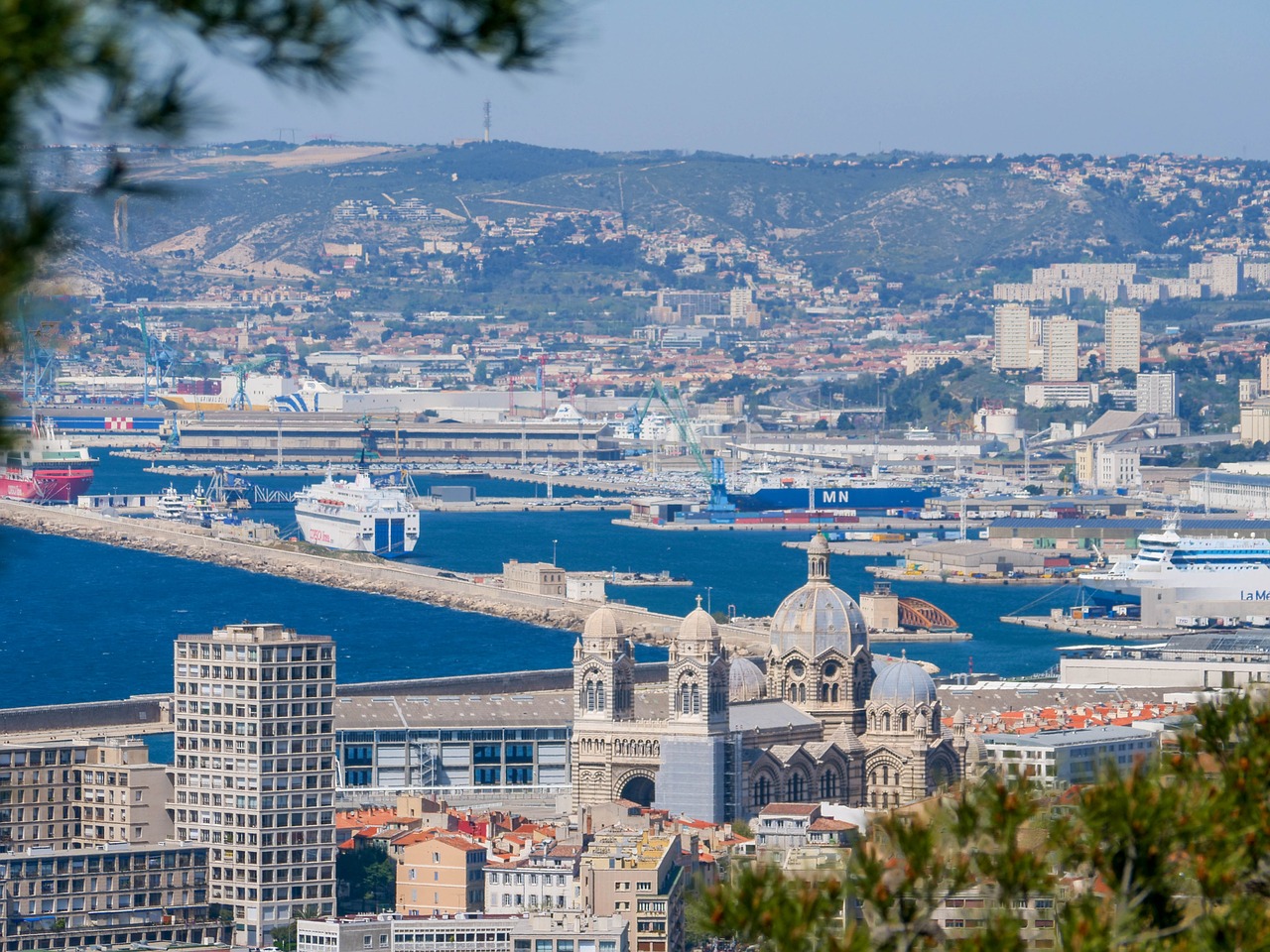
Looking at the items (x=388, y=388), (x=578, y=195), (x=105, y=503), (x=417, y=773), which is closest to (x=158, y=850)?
(x=417, y=773)

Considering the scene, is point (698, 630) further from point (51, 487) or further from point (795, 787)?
point (51, 487)

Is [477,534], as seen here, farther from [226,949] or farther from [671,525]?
[226,949]

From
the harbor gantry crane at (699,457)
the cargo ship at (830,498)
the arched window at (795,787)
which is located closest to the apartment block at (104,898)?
the arched window at (795,787)

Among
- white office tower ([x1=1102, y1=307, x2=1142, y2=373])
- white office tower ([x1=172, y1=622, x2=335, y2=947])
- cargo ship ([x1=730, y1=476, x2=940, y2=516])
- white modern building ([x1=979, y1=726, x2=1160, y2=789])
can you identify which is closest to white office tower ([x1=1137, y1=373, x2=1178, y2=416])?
white office tower ([x1=1102, y1=307, x2=1142, y2=373])

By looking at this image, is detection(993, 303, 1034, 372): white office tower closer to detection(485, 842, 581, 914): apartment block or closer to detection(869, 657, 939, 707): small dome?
detection(869, 657, 939, 707): small dome

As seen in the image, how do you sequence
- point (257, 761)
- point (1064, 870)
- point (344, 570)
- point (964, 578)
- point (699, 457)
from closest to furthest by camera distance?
point (1064, 870) < point (257, 761) < point (344, 570) < point (964, 578) < point (699, 457)

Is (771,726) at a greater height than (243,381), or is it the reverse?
(243,381)

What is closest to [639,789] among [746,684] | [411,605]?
[746,684]
